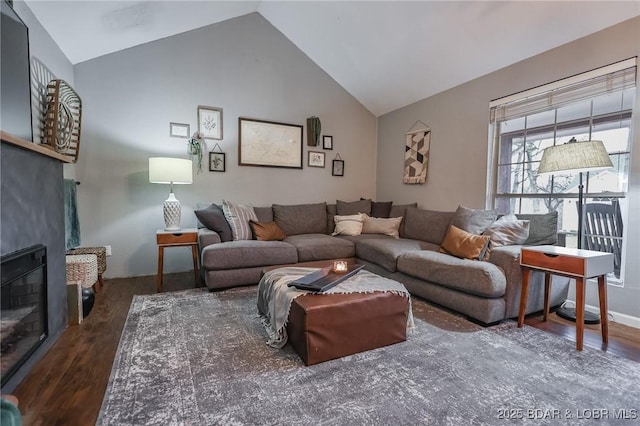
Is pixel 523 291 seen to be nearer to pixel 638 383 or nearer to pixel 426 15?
pixel 638 383

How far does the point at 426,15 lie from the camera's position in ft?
10.0

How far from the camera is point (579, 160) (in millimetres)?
2145

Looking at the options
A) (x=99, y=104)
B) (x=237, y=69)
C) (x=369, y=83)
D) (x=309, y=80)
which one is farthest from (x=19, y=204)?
(x=369, y=83)

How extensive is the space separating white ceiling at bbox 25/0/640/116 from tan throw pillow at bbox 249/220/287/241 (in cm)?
233

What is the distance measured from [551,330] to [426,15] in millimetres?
2978

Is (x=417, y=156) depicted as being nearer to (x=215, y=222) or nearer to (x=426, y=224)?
(x=426, y=224)

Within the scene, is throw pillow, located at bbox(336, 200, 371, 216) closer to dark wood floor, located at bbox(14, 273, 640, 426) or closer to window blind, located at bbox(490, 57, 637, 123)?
window blind, located at bbox(490, 57, 637, 123)

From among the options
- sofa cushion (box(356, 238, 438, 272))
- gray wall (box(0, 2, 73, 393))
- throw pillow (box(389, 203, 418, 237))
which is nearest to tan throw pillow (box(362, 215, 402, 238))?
throw pillow (box(389, 203, 418, 237))

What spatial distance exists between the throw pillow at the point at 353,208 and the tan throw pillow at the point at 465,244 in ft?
4.93

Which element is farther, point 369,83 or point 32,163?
point 369,83

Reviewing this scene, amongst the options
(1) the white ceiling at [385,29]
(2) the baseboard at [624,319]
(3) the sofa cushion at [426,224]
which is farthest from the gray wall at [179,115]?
(2) the baseboard at [624,319]

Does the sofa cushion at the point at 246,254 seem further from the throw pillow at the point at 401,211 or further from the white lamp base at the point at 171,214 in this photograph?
the throw pillow at the point at 401,211

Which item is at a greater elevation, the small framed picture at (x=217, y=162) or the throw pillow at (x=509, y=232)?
the small framed picture at (x=217, y=162)

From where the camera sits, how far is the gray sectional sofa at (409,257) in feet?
7.52
